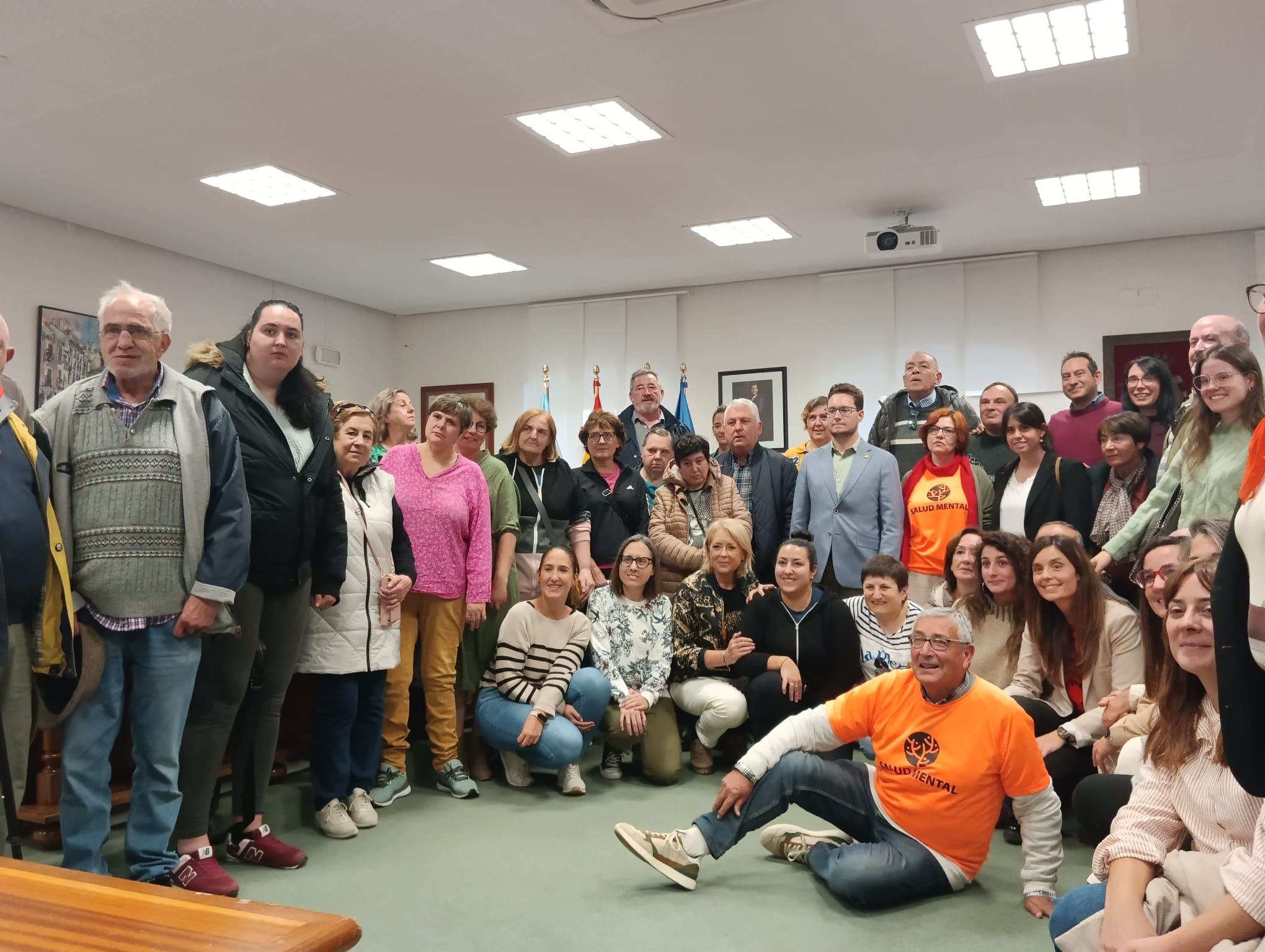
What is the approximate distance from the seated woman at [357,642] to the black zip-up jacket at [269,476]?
25cm

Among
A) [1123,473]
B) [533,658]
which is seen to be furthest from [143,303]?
[1123,473]

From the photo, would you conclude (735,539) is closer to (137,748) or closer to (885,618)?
(885,618)

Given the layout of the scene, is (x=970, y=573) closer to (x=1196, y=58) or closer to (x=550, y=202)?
(x=1196, y=58)

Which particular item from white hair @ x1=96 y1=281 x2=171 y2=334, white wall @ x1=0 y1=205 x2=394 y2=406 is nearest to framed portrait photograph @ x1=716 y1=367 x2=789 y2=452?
white wall @ x1=0 y1=205 x2=394 y2=406

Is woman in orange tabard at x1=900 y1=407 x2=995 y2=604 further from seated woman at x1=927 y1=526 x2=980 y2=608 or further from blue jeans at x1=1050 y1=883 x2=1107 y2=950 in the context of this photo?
blue jeans at x1=1050 y1=883 x2=1107 y2=950

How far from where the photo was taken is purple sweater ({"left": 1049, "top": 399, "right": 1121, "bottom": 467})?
496cm

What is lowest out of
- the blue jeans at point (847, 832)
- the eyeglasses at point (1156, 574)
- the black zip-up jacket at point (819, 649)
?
the blue jeans at point (847, 832)

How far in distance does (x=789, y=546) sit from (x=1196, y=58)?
9.88 ft

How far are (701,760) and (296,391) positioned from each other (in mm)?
2327

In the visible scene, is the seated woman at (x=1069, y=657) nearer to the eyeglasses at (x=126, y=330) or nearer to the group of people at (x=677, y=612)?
the group of people at (x=677, y=612)

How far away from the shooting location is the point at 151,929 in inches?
35.9

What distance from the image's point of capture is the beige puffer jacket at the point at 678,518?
4555 millimetres

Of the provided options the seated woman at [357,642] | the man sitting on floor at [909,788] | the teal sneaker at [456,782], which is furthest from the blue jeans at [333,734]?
the man sitting on floor at [909,788]

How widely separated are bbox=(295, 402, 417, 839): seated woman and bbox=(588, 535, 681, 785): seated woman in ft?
3.18
